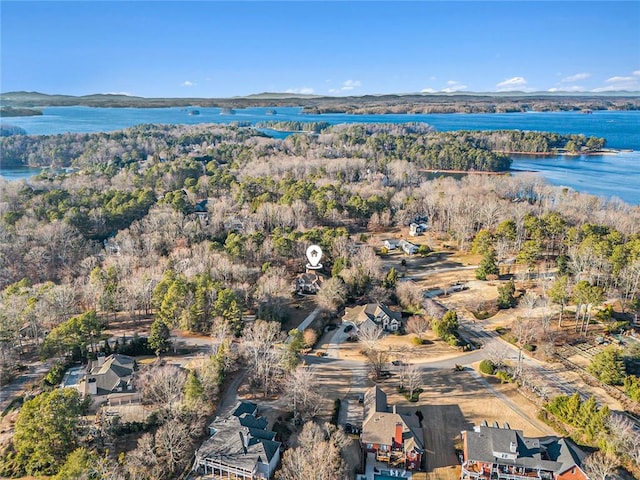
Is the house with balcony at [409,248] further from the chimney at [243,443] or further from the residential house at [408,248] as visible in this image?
the chimney at [243,443]

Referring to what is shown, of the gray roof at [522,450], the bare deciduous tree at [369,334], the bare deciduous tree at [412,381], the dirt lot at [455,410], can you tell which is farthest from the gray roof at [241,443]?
the bare deciduous tree at [369,334]

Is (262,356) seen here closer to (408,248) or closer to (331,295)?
(331,295)

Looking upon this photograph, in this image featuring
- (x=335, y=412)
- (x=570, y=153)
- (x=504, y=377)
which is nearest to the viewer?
(x=335, y=412)

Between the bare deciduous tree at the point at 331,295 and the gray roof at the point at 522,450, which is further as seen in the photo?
the bare deciduous tree at the point at 331,295

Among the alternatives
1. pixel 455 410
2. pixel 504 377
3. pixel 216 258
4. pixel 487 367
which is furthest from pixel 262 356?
pixel 504 377

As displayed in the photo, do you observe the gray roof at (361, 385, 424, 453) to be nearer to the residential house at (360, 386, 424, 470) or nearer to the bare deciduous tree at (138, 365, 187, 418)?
the residential house at (360, 386, 424, 470)

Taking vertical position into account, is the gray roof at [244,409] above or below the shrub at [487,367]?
above

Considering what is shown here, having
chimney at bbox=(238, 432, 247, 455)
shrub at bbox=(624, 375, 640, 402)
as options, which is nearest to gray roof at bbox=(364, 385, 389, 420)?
chimney at bbox=(238, 432, 247, 455)
